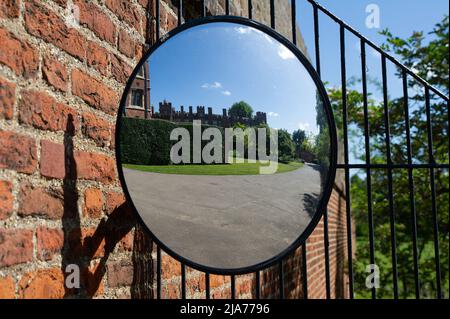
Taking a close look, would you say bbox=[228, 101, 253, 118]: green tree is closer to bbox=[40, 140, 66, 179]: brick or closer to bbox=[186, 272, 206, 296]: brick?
bbox=[40, 140, 66, 179]: brick

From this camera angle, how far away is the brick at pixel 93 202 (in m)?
1.28

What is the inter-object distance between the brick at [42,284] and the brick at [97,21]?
79 cm

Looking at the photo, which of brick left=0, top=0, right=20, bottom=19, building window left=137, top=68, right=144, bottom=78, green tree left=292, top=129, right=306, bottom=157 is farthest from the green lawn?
brick left=0, top=0, right=20, bottom=19

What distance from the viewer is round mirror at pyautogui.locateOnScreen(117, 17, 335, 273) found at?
53.5 inches

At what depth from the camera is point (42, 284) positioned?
1067mm

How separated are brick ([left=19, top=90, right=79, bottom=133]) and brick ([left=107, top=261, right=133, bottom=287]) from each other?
20.8 inches

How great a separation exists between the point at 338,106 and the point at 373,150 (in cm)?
112

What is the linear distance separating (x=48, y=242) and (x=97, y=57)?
65 centimetres

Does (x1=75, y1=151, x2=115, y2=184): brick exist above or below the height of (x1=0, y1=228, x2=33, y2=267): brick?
above

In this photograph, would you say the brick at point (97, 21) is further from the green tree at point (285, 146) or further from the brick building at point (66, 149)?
the green tree at point (285, 146)

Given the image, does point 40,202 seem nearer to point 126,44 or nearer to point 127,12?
point 126,44

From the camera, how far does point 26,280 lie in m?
1.01
